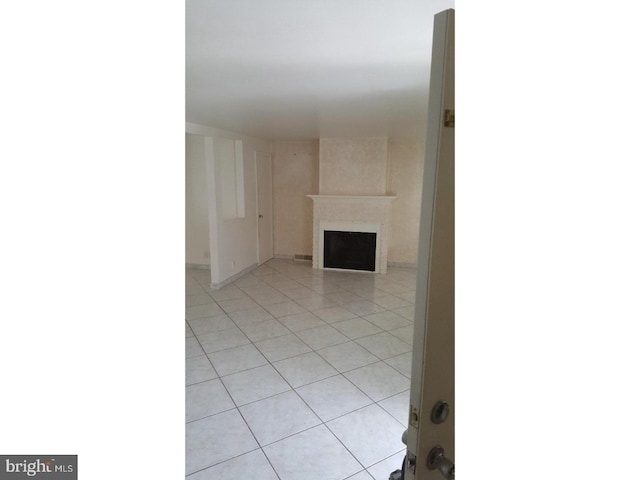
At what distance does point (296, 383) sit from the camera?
2.77m

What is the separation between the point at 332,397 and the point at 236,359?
103cm

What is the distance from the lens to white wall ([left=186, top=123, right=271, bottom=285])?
4926mm

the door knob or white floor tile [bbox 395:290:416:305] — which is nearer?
the door knob

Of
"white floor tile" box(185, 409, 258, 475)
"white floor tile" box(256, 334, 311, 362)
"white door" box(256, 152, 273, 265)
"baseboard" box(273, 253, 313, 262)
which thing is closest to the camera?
"white floor tile" box(185, 409, 258, 475)

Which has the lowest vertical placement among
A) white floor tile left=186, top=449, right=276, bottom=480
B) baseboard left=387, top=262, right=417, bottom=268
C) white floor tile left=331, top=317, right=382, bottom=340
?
white floor tile left=186, top=449, right=276, bottom=480

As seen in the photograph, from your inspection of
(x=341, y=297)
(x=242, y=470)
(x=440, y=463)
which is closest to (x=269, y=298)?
(x=341, y=297)

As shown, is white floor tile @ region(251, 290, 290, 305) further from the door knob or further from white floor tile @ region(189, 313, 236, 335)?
the door knob

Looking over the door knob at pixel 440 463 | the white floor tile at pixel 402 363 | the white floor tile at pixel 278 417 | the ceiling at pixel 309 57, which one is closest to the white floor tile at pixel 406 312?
the white floor tile at pixel 402 363

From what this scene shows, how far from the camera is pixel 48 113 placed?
555mm

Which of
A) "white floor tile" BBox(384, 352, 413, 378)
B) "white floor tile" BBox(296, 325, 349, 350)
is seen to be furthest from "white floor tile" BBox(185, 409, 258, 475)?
"white floor tile" BBox(384, 352, 413, 378)

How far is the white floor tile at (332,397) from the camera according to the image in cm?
244
